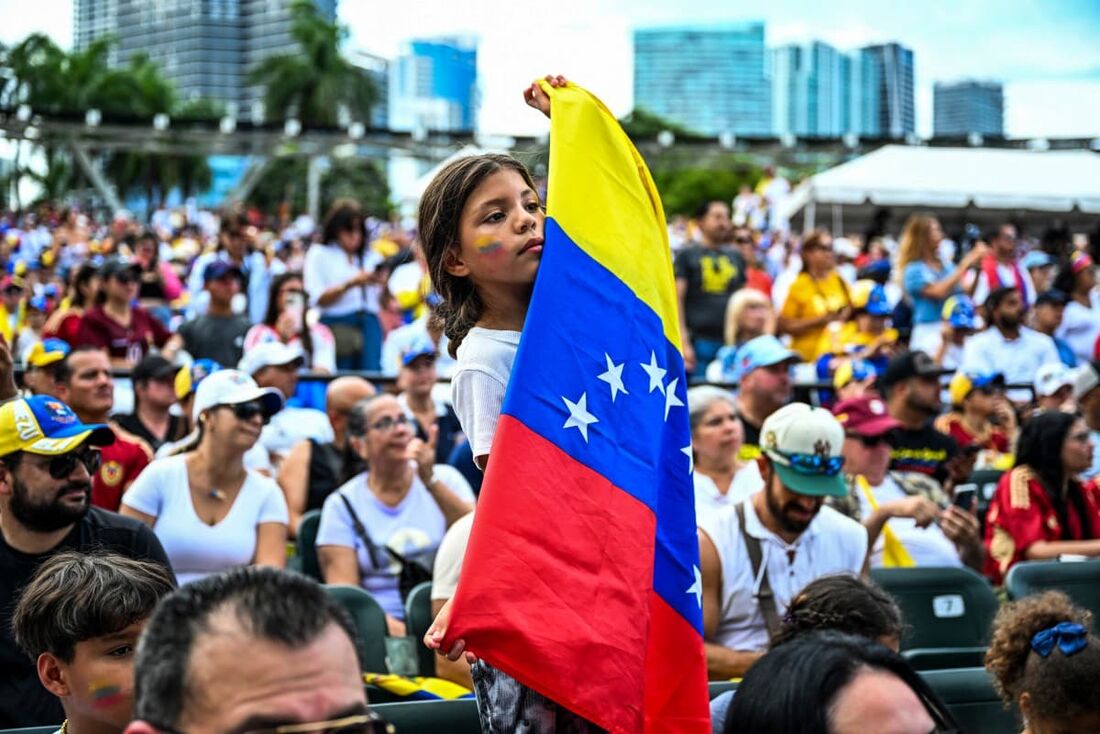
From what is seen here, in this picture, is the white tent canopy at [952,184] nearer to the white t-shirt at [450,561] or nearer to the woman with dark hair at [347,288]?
the woman with dark hair at [347,288]

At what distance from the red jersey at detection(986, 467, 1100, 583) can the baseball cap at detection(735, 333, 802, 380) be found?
1300mm

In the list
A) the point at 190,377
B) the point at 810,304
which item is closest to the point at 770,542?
the point at 190,377

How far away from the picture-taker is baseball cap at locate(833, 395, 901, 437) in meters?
6.68

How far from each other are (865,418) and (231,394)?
9.88 feet

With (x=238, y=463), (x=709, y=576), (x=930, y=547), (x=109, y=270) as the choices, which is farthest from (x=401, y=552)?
(x=109, y=270)

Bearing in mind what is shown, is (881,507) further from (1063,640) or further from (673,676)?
(673,676)

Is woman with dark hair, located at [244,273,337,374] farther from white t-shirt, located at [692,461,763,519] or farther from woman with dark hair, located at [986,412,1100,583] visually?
woman with dark hair, located at [986,412,1100,583]

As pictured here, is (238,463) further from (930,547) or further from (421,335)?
(930,547)

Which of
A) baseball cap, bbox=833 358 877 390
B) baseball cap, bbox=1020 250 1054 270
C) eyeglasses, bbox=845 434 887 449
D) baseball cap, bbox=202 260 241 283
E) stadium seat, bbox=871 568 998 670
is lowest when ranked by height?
stadium seat, bbox=871 568 998 670

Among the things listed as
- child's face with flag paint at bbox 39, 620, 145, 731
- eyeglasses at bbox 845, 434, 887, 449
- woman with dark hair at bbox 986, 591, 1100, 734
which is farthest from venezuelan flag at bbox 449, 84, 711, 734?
eyeglasses at bbox 845, 434, 887, 449

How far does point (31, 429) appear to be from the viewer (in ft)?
15.1

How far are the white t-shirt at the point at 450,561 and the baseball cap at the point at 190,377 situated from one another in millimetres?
2784

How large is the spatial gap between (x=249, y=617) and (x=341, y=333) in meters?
8.85

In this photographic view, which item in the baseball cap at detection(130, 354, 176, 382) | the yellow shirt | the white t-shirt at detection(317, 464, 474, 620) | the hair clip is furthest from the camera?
the yellow shirt
